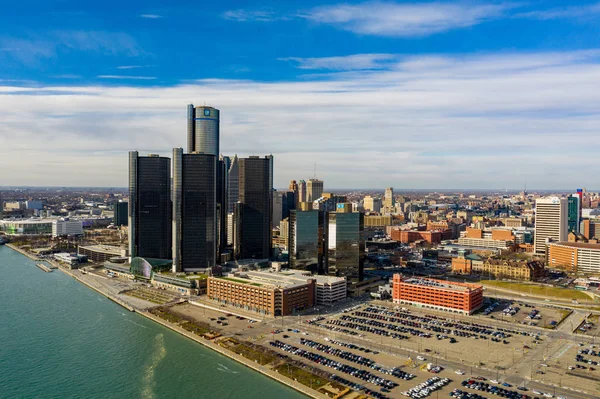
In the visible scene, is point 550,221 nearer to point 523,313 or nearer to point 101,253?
point 523,313

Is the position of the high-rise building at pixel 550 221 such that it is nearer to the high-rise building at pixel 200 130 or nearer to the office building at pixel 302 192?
the high-rise building at pixel 200 130

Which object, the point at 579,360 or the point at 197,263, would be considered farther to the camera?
the point at 197,263

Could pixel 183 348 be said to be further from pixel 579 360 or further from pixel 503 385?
pixel 579 360

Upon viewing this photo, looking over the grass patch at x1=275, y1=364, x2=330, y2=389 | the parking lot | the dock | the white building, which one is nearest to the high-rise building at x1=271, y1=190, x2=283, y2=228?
the white building

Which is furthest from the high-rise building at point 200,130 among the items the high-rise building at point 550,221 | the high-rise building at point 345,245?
the high-rise building at point 550,221

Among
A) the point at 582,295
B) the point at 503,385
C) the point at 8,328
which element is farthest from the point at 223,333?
the point at 582,295

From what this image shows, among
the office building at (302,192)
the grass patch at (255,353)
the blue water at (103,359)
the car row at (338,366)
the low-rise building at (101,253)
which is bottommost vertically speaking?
the blue water at (103,359)
